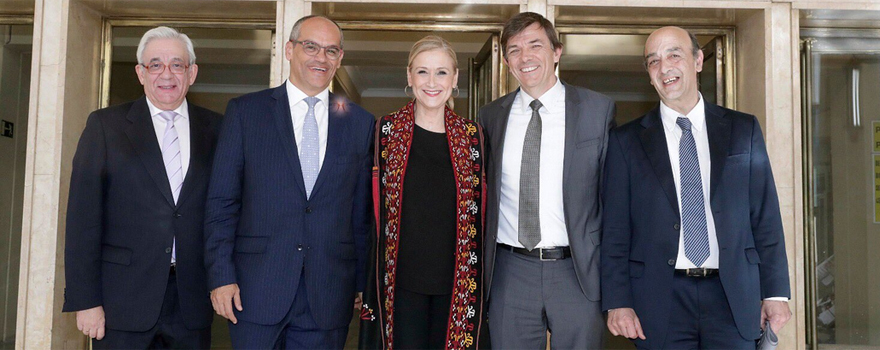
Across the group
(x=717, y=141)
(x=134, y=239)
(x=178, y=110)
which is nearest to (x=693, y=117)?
(x=717, y=141)

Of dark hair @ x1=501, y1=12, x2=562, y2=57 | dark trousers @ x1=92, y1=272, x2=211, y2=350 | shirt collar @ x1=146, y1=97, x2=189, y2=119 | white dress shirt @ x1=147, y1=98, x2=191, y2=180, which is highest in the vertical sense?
dark hair @ x1=501, y1=12, x2=562, y2=57

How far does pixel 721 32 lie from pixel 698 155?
2178 millimetres

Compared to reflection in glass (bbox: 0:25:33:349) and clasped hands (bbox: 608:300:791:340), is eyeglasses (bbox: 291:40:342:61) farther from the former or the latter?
reflection in glass (bbox: 0:25:33:349)

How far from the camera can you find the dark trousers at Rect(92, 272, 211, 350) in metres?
2.69

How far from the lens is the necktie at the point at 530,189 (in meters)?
2.72

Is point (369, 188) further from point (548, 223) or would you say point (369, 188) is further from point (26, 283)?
point (26, 283)

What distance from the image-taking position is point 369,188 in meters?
2.75

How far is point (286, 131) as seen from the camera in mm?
2557

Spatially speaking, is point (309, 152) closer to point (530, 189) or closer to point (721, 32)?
point (530, 189)

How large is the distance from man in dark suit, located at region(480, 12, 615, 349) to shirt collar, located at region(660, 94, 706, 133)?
243 millimetres

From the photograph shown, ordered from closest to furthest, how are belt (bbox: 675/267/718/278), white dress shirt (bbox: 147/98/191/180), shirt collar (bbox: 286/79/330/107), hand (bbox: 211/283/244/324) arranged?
hand (bbox: 211/283/244/324), belt (bbox: 675/267/718/278), shirt collar (bbox: 286/79/330/107), white dress shirt (bbox: 147/98/191/180)

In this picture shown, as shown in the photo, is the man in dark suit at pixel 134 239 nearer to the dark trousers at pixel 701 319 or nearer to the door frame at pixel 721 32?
the dark trousers at pixel 701 319

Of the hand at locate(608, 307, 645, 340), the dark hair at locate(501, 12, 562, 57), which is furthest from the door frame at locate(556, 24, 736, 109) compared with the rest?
the hand at locate(608, 307, 645, 340)

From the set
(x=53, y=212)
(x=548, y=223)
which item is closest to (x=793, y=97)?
(x=548, y=223)
